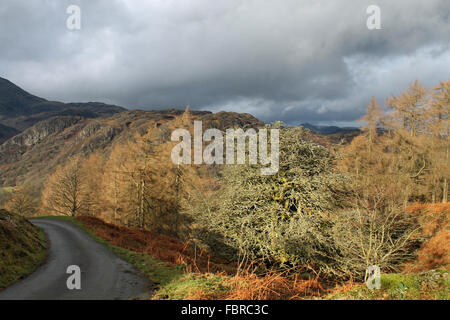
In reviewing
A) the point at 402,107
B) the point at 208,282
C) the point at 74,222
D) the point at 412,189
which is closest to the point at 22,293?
the point at 208,282

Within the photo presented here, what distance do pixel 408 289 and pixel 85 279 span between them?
9.75 meters

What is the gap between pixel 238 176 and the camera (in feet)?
43.8

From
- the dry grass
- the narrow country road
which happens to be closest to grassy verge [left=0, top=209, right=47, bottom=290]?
the narrow country road

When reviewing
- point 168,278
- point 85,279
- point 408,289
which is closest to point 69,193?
point 85,279

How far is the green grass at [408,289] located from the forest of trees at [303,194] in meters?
2.83

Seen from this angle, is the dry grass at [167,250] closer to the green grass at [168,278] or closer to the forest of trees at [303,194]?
the green grass at [168,278]

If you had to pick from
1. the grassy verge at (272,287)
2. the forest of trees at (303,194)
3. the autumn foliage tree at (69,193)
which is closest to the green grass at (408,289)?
the grassy verge at (272,287)

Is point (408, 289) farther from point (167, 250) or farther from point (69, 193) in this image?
point (69, 193)

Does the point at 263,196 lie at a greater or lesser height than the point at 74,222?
greater

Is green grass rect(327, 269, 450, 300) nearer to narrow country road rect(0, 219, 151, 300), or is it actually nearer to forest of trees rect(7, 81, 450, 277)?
forest of trees rect(7, 81, 450, 277)

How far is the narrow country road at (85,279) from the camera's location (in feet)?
23.7

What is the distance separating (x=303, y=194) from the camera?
39.3 feet
